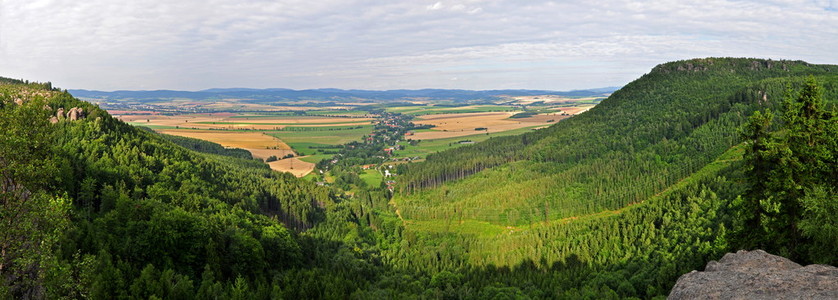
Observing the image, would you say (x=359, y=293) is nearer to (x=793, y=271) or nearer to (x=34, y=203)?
(x=34, y=203)

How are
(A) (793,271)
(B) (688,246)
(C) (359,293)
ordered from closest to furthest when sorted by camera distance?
(A) (793,271) → (C) (359,293) → (B) (688,246)

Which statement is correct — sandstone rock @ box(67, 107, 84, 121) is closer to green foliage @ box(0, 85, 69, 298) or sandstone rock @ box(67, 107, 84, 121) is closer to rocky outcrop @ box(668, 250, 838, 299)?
green foliage @ box(0, 85, 69, 298)

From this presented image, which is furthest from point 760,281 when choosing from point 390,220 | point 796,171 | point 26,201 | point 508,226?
point 390,220

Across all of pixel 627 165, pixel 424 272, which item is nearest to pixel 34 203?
pixel 424 272

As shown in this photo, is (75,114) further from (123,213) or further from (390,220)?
(390,220)

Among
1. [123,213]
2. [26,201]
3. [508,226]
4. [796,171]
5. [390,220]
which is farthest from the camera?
[390,220]
